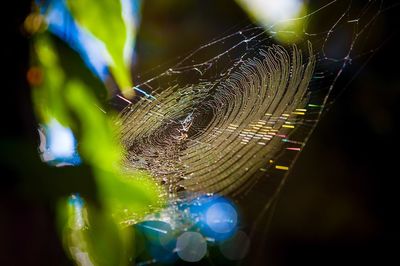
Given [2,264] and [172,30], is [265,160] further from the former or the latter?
[172,30]

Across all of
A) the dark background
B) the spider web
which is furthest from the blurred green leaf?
the dark background

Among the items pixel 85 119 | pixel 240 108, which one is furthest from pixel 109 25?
pixel 240 108

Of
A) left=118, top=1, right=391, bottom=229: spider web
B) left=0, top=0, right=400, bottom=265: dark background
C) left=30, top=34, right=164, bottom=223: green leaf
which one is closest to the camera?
left=30, top=34, right=164, bottom=223: green leaf

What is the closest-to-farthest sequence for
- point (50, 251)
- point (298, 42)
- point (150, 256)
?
point (50, 251) < point (150, 256) < point (298, 42)

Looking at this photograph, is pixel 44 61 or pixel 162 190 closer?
pixel 44 61

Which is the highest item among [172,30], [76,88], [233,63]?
[172,30]

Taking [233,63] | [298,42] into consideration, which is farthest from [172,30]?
[298,42]

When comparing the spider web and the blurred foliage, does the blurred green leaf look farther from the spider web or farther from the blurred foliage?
the spider web
